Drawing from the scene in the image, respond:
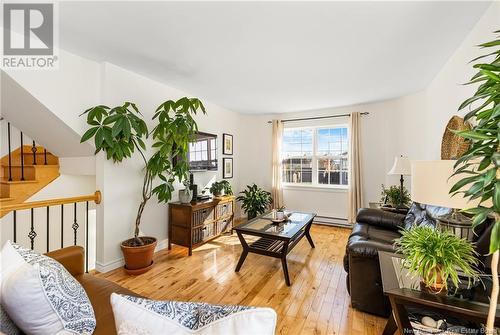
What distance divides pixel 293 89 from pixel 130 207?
9.06ft

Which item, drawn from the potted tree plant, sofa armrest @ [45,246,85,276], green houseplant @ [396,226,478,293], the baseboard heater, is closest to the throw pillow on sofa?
sofa armrest @ [45,246,85,276]

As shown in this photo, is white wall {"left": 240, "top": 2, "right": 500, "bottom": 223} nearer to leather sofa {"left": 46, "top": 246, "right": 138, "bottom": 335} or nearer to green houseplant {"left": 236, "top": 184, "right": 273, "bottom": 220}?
green houseplant {"left": 236, "top": 184, "right": 273, "bottom": 220}

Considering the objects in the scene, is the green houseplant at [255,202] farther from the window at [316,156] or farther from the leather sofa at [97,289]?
the leather sofa at [97,289]

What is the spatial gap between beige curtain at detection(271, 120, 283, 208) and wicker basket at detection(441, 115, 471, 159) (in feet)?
9.13

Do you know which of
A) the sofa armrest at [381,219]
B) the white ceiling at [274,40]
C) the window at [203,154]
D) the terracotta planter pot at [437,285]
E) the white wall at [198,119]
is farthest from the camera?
the window at [203,154]

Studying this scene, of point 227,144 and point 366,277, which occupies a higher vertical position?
point 227,144

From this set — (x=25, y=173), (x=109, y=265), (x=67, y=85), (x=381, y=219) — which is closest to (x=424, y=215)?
(x=381, y=219)

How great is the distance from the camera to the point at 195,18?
5.85 feet

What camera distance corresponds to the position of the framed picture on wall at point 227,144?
456 centimetres

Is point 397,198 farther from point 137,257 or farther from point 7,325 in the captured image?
point 7,325

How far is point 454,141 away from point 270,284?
2.35 meters

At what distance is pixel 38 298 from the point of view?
0.88 metres

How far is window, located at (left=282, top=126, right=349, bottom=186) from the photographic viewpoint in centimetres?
450

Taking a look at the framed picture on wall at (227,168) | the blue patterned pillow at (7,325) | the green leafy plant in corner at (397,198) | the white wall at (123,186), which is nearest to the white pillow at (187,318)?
the blue patterned pillow at (7,325)
